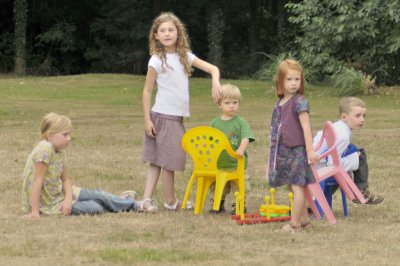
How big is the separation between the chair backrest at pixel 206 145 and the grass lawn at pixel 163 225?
448 millimetres

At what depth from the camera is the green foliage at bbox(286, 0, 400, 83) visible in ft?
78.4

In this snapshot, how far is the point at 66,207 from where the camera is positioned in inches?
306

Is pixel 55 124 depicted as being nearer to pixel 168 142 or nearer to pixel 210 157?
pixel 168 142

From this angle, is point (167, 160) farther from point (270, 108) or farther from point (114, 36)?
point (114, 36)

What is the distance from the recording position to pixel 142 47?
38000 millimetres

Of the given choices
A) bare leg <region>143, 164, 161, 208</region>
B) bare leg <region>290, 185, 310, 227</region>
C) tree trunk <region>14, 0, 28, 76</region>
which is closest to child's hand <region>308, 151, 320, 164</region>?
bare leg <region>290, 185, 310, 227</region>

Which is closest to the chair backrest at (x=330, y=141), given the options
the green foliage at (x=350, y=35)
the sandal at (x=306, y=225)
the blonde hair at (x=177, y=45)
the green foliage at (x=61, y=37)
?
the sandal at (x=306, y=225)

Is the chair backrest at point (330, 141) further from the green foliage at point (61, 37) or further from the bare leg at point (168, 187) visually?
the green foliage at point (61, 37)

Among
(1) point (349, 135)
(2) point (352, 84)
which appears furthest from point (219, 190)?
(2) point (352, 84)

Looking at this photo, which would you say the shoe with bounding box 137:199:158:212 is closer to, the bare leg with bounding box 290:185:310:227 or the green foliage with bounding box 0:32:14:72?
the bare leg with bounding box 290:185:310:227

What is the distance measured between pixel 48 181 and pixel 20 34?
30351 millimetres

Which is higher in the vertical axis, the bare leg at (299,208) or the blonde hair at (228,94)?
the blonde hair at (228,94)

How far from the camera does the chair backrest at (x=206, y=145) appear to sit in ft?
25.4

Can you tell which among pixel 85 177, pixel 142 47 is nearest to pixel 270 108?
pixel 85 177
